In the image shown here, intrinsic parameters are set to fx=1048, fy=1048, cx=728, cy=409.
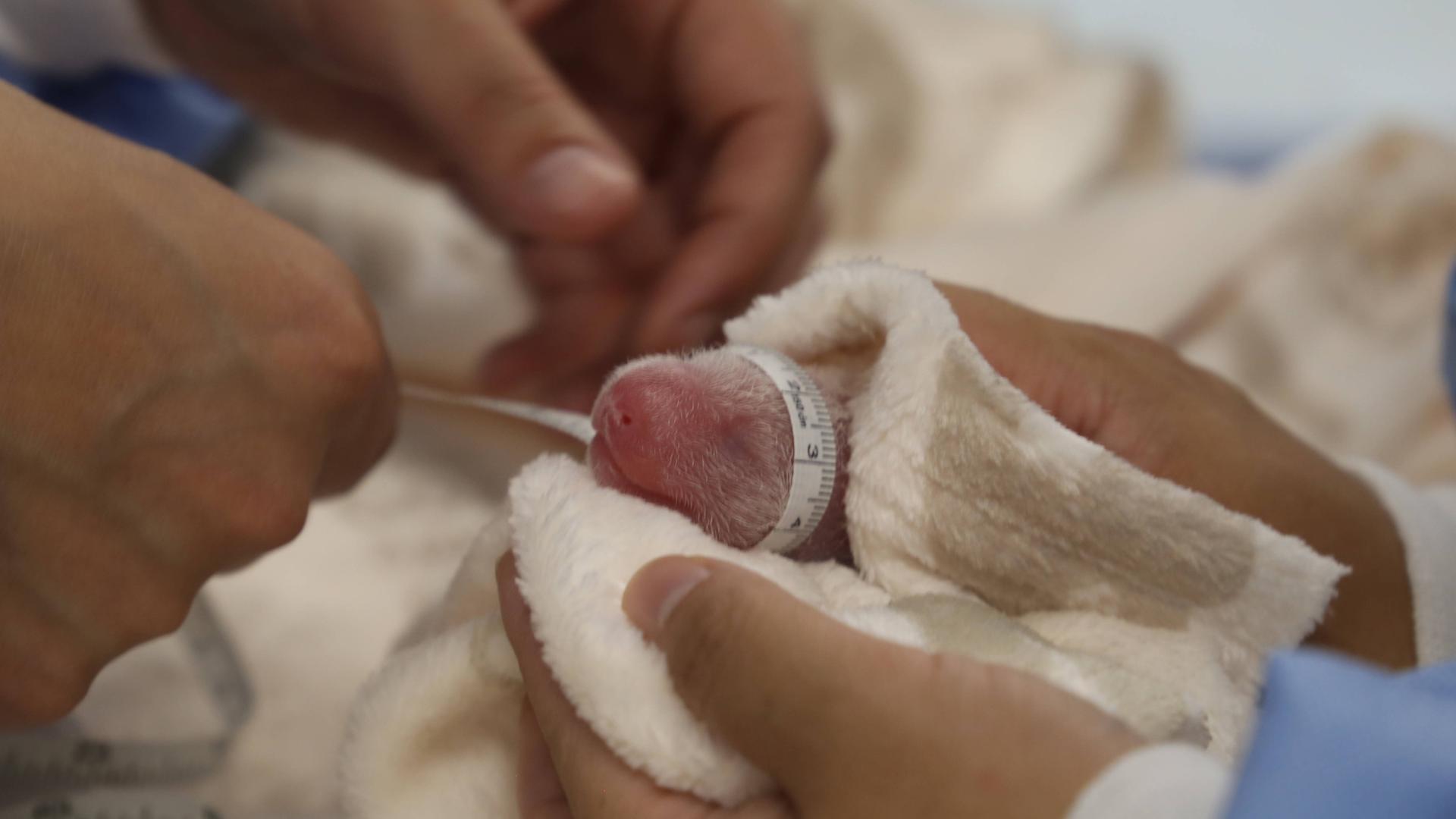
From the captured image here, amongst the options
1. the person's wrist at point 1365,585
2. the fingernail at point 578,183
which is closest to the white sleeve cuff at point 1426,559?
the person's wrist at point 1365,585

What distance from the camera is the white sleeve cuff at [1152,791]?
34cm

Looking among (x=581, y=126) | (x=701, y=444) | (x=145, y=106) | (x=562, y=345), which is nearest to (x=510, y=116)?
(x=581, y=126)

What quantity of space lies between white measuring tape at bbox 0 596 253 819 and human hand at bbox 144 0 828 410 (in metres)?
0.29

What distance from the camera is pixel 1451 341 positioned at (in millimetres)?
822

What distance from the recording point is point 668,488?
18.4 inches

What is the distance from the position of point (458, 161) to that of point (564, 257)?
0.18m

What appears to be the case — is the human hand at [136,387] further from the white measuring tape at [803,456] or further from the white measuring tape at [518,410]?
the white measuring tape at [803,456]

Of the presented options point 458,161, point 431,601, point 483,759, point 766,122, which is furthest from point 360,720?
point 766,122

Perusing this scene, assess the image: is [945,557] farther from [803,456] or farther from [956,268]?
[956,268]

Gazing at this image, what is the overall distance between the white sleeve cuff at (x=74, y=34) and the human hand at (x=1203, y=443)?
0.94 m

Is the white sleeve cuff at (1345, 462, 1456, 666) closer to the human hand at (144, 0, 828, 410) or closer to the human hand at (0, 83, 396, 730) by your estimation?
the human hand at (144, 0, 828, 410)

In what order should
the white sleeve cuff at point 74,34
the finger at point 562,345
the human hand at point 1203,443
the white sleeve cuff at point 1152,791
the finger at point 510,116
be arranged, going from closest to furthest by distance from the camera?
1. the white sleeve cuff at point 1152,791
2. the human hand at point 1203,443
3. the finger at point 510,116
4. the finger at point 562,345
5. the white sleeve cuff at point 74,34

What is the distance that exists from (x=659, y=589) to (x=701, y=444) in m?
0.07

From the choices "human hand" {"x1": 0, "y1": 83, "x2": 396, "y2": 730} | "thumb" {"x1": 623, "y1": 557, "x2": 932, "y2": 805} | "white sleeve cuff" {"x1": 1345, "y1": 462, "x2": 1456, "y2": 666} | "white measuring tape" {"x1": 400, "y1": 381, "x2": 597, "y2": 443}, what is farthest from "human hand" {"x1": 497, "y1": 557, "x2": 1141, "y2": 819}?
"white sleeve cuff" {"x1": 1345, "y1": 462, "x2": 1456, "y2": 666}
